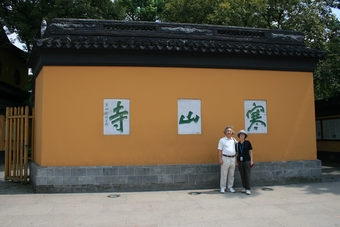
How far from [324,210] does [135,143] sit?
4415 mm

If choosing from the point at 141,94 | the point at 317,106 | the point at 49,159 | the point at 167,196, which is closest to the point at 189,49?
the point at 141,94

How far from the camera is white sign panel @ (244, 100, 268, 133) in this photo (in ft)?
26.7

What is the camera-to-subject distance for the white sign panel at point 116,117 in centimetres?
750

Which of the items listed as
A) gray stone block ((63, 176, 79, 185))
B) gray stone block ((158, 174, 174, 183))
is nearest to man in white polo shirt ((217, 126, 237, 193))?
gray stone block ((158, 174, 174, 183))

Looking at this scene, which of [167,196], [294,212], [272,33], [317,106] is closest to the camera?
[294,212]

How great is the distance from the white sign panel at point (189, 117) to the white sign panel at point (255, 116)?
4.47 feet

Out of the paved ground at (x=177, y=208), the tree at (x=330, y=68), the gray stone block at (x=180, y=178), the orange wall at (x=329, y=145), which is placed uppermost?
the tree at (x=330, y=68)

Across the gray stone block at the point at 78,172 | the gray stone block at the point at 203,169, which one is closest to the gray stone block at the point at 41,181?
the gray stone block at the point at 78,172

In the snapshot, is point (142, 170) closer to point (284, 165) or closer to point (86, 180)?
point (86, 180)

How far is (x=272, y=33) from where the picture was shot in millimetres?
9070

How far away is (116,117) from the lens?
7.53m

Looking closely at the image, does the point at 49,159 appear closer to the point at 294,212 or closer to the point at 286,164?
the point at 294,212

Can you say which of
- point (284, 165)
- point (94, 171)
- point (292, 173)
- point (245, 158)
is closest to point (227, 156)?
point (245, 158)

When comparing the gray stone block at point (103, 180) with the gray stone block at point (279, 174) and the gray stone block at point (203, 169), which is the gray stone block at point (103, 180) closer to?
the gray stone block at point (203, 169)
